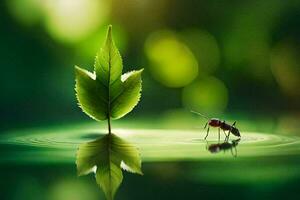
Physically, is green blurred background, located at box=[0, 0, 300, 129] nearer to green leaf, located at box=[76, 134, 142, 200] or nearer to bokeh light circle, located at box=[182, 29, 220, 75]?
bokeh light circle, located at box=[182, 29, 220, 75]

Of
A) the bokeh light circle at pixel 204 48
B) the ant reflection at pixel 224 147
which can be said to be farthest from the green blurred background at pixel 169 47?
the ant reflection at pixel 224 147

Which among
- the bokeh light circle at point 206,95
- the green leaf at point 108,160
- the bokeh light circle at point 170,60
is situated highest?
the bokeh light circle at point 170,60

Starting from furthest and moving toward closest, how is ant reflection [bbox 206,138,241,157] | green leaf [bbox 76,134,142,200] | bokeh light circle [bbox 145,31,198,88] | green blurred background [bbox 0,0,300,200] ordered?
bokeh light circle [bbox 145,31,198,88] < green blurred background [bbox 0,0,300,200] < ant reflection [bbox 206,138,241,157] < green leaf [bbox 76,134,142,200]

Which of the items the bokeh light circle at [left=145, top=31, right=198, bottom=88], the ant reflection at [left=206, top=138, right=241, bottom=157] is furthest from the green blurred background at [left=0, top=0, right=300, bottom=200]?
the ant reflection at [left=206, top=138, right=241, bottom=157]

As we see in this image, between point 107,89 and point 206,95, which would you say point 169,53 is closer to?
Answer: point 206,95

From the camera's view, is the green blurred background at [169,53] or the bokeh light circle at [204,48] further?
the bokeh light circle at [204,48]

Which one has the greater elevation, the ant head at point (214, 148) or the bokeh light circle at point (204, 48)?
the bokeh light circle at point (204, 48)

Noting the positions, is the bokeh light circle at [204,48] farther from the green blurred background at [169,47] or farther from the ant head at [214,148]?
the ant head at [214,148]
